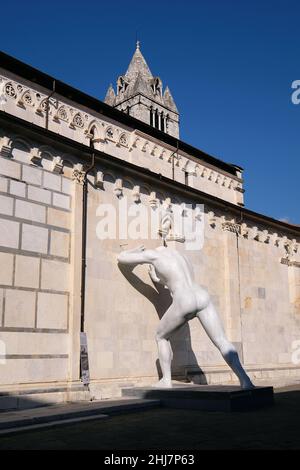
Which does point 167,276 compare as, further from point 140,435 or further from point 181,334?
Answer: point 140,435

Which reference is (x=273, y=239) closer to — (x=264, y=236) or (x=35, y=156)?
(x=264, y=236)

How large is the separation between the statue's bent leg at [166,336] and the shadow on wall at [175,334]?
43.5 inches

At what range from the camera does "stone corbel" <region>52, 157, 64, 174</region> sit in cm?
1116

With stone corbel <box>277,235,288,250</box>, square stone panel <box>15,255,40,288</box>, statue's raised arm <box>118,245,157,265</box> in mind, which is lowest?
square stone panel <box>15,255,40,288</box>

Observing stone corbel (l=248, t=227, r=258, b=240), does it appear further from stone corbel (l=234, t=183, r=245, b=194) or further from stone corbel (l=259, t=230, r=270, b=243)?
stone corbel (l=234, t=183, r=245, b=194)

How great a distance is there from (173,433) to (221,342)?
13.7ft

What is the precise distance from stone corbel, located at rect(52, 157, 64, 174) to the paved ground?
5.33 metres

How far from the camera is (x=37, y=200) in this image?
1069 cm

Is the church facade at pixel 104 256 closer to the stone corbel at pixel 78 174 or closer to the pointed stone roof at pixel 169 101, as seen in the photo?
the stone corbel at pixel 78 174

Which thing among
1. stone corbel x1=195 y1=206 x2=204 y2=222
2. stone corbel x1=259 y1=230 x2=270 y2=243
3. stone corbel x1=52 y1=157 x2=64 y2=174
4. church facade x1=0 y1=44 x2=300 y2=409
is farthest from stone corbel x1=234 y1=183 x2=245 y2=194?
stone corbel x1=52 y1=157 x2=64 y2=174

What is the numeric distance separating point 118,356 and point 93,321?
1124mm

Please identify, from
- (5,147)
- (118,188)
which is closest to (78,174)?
(118,188)

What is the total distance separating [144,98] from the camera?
57156mm
